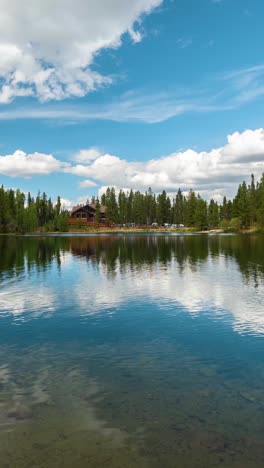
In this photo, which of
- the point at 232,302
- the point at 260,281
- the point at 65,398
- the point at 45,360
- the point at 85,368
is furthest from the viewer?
the point at 260,281

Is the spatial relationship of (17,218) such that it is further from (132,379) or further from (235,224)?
(132,379)

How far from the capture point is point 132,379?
1248cm

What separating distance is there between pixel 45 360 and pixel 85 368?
6.58 feet

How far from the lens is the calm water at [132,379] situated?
8.46m

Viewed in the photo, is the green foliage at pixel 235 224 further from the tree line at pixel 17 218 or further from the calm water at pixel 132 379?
the calm water at pixel 132 379

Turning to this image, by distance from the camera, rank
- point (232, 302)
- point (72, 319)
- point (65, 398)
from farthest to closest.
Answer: point (232, 302) < point (72, 319) < point (65, 398)

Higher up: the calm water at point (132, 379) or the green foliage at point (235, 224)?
the green foliage at point (235, 224)

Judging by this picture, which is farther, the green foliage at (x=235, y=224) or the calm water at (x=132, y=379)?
the green foliage at (x=235, y=224)

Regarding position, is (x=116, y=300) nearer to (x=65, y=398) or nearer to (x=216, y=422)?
(x=65, y=398)

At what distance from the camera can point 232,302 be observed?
81.0 feet

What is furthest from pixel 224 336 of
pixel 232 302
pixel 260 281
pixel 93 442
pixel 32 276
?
pixel 32 276

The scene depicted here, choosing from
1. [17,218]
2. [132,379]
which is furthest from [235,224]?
[132,379]

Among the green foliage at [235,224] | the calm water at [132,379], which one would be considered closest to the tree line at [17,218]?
the green foliage at [235,224]

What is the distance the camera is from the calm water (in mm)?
8461
